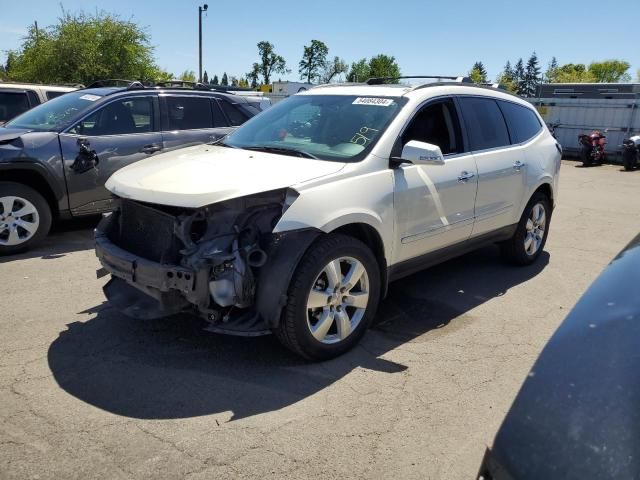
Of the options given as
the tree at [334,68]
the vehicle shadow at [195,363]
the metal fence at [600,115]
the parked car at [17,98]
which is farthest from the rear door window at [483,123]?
the tree at [334,68]

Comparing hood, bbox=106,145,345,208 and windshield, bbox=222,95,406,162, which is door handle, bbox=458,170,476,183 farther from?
hood, bbox=106,145,345,208

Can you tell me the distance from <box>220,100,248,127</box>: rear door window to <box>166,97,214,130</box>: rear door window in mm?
256

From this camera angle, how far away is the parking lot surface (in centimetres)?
263

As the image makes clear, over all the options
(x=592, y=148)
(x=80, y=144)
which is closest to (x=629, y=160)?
(x=592, y=148)

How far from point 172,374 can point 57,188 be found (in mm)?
3618

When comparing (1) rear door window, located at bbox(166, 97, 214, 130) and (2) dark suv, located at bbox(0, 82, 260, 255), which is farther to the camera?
(1) rear door window, located at bbox(166, 97, 214, 130)

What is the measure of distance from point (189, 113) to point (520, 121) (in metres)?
4.34

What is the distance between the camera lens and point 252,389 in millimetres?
3248

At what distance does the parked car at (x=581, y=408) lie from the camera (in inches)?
52.6

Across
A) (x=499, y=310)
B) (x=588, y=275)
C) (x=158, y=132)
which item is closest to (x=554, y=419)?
(x=499, y=310)

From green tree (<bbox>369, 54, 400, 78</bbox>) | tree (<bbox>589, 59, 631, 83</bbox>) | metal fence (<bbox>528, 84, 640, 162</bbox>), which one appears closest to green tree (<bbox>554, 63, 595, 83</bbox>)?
tree (<bbox>589, 59, 631, 83</bbox>)

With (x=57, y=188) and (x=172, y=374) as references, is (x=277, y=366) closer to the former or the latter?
(x=172, y=374)

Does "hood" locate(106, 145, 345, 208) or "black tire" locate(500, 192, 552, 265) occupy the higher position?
"hood" locate(106, 145, 345, 208)

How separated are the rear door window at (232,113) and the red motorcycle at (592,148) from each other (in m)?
13.8
